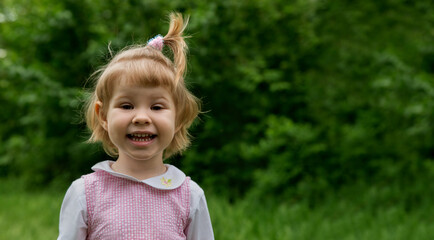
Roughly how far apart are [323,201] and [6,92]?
13.3 ft

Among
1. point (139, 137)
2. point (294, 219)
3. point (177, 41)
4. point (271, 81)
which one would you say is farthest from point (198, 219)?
point (271, 81)

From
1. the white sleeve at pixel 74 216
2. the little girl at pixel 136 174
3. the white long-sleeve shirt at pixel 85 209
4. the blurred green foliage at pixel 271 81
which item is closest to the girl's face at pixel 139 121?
the little girl at pixel 136 174

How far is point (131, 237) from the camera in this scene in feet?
5.84

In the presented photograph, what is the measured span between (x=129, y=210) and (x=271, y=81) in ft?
13.2

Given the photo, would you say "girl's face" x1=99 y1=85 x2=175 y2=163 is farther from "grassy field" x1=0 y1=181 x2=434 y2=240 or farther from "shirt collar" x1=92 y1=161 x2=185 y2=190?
"grassy field" x1=0 y1=181 x2=434 y2=240

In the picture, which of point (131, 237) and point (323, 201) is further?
point (323, 201)

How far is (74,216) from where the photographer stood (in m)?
1.79

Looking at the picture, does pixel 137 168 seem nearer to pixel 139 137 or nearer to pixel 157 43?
pixel 139 137

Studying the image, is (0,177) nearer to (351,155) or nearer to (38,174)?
(38,174)

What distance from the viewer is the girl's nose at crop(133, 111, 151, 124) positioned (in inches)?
69.1

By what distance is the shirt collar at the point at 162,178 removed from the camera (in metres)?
1.84

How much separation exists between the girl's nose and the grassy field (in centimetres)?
247

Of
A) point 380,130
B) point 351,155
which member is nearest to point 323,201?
point 351,155

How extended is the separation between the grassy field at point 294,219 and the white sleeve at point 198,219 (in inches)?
84.8
